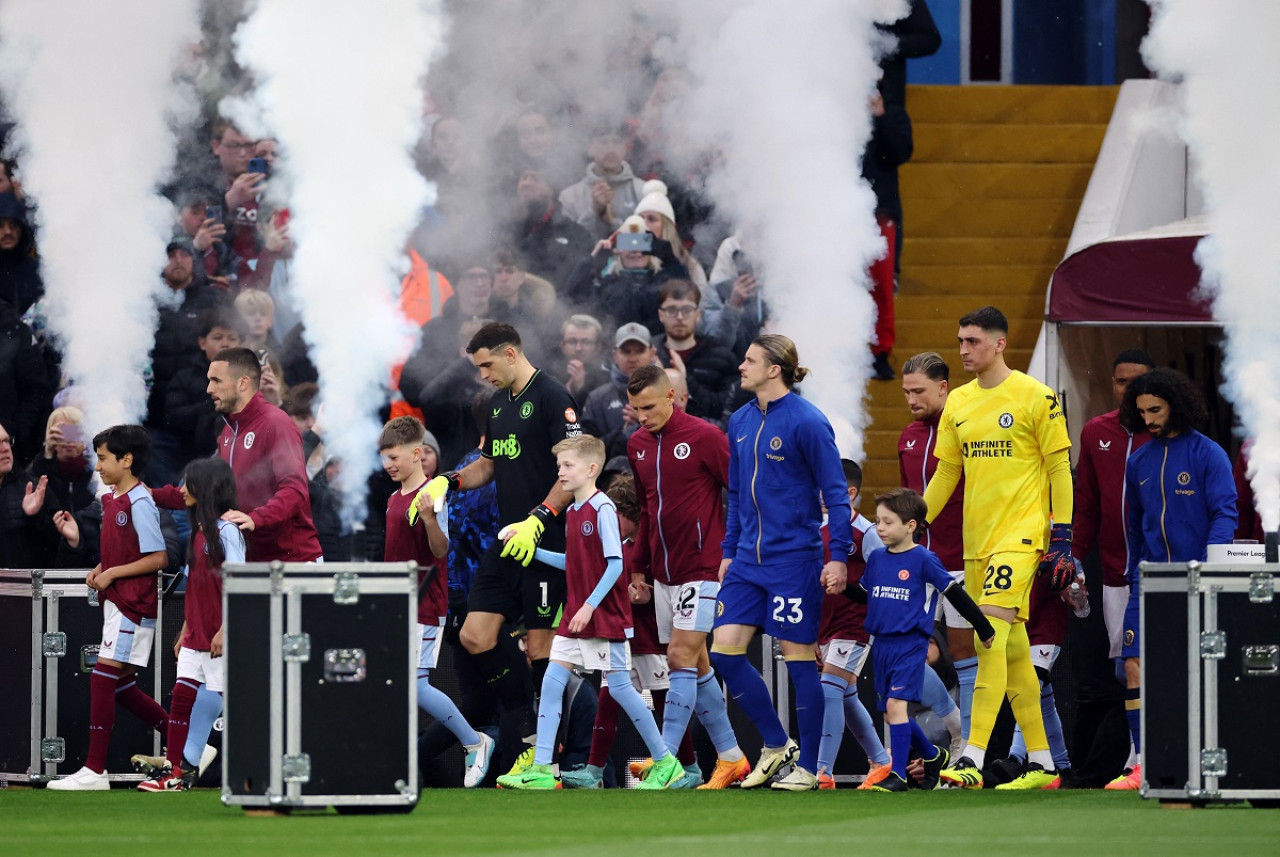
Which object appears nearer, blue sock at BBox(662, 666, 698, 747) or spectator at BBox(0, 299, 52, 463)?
blue sock at BBox(662, 666, 698, 747)

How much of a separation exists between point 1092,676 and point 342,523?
410 cm

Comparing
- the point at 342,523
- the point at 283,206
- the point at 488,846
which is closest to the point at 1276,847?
the point at 488,846

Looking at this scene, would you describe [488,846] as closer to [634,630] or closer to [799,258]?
[634,630]

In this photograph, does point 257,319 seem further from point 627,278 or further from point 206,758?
point 206,758

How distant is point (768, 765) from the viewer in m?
9.65

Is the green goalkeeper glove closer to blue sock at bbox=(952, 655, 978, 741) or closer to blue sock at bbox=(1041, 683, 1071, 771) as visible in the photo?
blue sock at bbox=(952, 655, 978, 741)

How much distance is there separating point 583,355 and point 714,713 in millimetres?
3354

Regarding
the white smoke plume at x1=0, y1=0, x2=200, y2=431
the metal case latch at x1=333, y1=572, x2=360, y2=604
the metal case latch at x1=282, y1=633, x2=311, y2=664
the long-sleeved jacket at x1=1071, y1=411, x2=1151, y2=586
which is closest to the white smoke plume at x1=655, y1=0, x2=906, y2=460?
the long-sleeved jacket at x1=1071, y1=411, x2=1151, y2=586

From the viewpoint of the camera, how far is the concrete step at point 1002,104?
1706cm

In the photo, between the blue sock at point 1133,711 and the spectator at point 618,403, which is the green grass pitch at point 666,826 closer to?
the blue sock at point 1133,711

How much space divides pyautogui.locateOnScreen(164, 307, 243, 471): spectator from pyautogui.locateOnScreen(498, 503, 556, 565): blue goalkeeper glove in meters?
2.91

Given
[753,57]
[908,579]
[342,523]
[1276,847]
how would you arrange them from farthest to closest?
[753,57] → [342,523] → [908,579] → [1276,847]

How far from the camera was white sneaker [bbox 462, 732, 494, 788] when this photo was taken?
10.2m

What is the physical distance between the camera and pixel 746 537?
31.6ft
